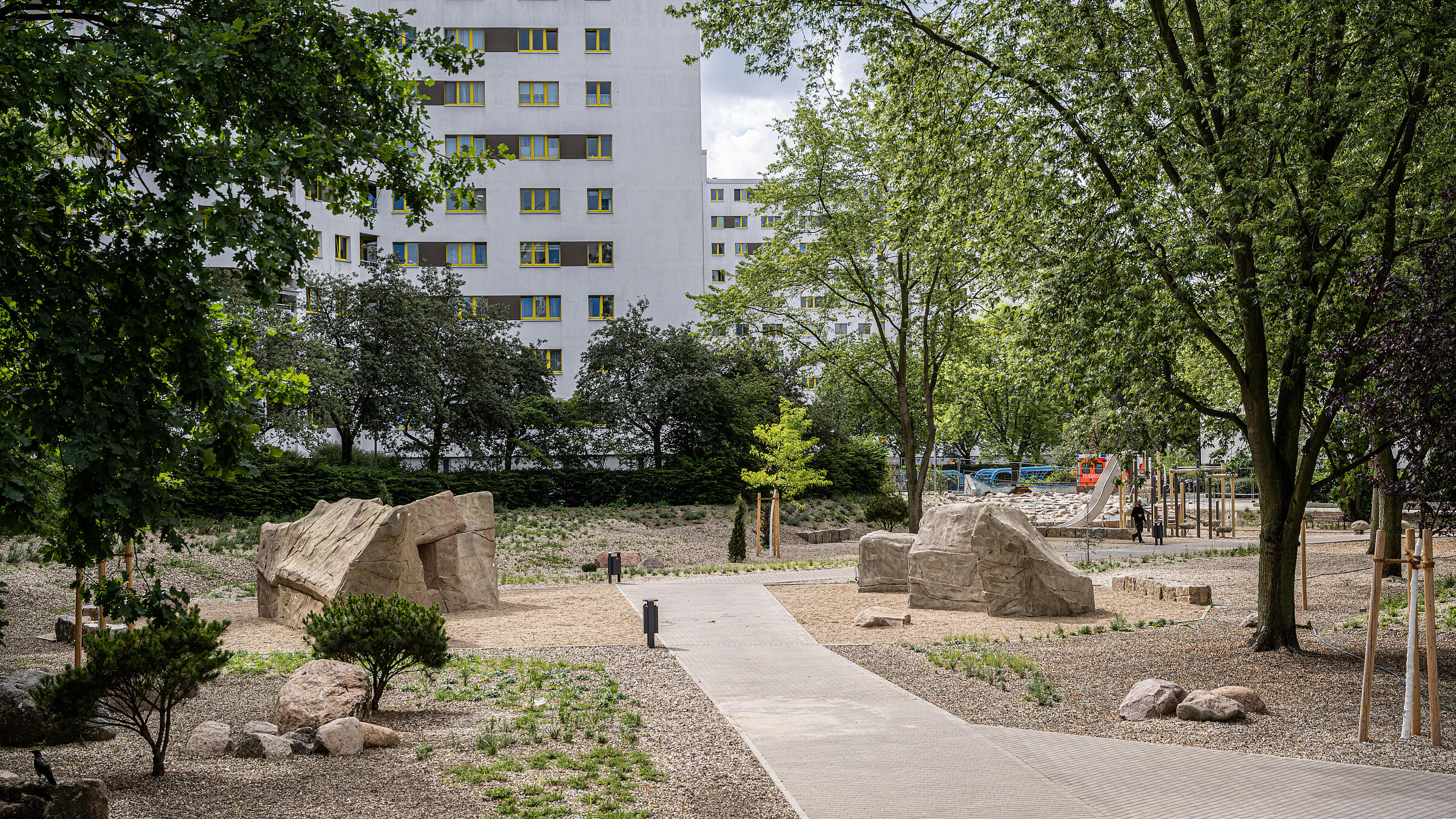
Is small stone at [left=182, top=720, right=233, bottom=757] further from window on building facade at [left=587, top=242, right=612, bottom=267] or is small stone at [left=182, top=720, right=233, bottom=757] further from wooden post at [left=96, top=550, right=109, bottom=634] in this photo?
window on building facade at [left=587, top=242, right=612, bottom=267]

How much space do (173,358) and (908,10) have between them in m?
10.2

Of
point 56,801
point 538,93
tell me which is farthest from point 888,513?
point 56,801

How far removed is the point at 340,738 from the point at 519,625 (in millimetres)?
7440

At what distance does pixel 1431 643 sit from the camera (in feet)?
25.8

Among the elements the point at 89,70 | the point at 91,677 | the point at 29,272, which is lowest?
the point at 91,677

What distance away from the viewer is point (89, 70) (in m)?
4.93

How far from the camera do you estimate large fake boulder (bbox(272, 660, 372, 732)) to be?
26.3 feet

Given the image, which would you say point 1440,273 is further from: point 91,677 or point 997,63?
point 91,677

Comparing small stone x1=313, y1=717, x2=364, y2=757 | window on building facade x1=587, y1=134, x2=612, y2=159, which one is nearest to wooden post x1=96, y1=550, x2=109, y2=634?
small stone x1=313, y1=717, x2=364, y2=757

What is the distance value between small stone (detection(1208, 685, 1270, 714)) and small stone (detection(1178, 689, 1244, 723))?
0.10 m

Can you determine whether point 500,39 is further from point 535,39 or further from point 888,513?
point 888,513

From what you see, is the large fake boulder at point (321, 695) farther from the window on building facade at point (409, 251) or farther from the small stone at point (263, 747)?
the window on building facade at point (409, 251)

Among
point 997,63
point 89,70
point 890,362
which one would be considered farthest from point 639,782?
point 890,362

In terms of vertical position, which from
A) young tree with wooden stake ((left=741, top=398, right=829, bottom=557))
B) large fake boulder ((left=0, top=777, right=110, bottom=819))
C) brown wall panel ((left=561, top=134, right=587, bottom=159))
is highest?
brown wall panel ((left=561, top=134, right=587, bottom=159))
